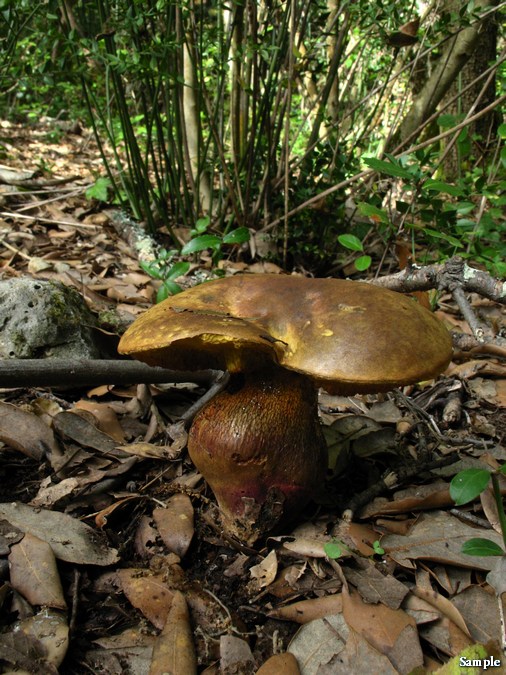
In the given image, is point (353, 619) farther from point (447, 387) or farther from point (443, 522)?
point (447, 387)

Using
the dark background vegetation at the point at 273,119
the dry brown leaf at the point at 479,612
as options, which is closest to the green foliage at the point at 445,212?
the dark background vegetation at the point at 273,119

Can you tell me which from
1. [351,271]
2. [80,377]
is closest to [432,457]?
[80,377]

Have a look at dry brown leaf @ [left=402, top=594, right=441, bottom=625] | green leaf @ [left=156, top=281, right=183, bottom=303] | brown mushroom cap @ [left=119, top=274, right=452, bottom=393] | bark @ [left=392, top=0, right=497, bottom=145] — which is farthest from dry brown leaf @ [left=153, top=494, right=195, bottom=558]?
bark @ [left=392, top=0, right=497, bottom=145]

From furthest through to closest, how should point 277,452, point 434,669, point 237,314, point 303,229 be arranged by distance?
point 303,229 < point 277,452 < point 237,314 < point 434,669

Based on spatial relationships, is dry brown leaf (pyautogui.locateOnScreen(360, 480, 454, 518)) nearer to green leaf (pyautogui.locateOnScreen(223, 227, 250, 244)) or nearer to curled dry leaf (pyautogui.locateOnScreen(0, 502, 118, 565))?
curled dry leaf (pyautogui.locateOnScreen(0, 502, 118, 565))

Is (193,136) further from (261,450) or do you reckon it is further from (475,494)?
(475,494)

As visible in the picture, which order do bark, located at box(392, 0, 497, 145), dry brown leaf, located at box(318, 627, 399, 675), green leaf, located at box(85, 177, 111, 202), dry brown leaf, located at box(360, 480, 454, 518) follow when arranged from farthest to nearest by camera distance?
green leaf, located at box(85, 177, 111, 202), bark, located at box(392, 0, 497, 145), dry brown leaf, located at box(360, 480, 454, 518), dry brown leaf, located at box(318, 627, 399, 675)
